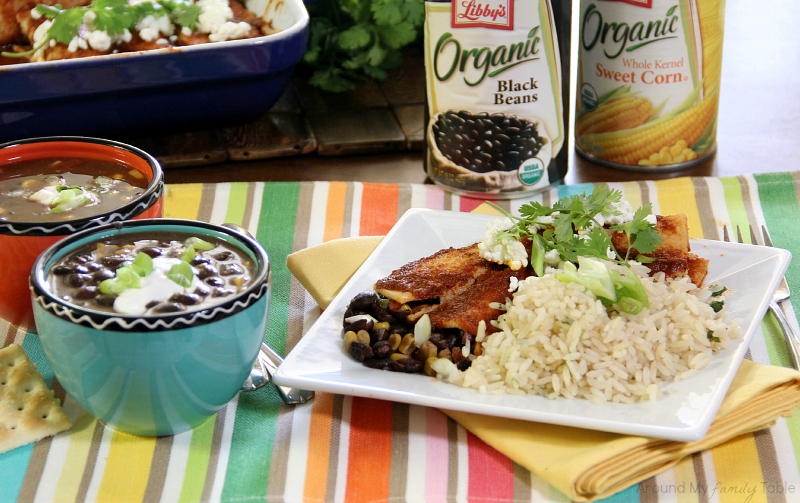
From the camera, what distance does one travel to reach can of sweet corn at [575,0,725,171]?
1922mm

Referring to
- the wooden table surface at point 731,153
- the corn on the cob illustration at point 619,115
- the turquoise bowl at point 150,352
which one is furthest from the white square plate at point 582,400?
the wooden table surface at point 731,153

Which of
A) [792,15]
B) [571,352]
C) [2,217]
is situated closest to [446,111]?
[571,352]

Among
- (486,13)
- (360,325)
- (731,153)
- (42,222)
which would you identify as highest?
(486,13)

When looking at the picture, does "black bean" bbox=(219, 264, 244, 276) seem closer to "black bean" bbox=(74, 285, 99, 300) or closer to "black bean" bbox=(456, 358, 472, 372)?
"black bean" bbox=(74, 285, 99, 300)

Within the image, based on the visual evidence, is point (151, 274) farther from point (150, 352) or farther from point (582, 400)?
point (582, 400)

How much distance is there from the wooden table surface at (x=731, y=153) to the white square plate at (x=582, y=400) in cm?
71

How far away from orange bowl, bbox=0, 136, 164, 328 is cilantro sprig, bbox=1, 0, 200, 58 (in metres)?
0.55

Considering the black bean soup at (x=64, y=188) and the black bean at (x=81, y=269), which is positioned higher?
the black bean at (x=81, y=269)

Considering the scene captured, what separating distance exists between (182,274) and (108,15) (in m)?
1.18

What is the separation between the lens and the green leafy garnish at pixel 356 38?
7.55 feet

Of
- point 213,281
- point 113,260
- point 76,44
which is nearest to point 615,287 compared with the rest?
point 213,281

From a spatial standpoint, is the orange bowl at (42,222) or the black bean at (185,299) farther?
the orange bowl at (42,222)

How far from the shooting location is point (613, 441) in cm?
113

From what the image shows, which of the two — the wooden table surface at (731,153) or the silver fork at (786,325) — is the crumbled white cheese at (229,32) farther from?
the silver fork at (786,325)
